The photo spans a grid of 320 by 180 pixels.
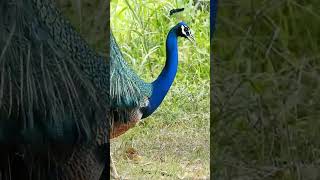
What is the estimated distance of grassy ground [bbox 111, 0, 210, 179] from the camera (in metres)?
2.89

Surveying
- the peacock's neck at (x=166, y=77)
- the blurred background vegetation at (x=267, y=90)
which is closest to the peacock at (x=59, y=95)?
the peacock's neck at (x=166, y=77)

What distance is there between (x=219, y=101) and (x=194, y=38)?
0.28 meters

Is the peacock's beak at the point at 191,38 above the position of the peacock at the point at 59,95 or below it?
above

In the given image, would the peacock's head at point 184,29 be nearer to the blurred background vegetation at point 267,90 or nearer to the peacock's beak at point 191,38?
the peacock's beak at point 191,38

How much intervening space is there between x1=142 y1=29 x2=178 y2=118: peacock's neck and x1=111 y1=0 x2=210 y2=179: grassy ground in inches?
0.8

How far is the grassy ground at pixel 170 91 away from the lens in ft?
9.50

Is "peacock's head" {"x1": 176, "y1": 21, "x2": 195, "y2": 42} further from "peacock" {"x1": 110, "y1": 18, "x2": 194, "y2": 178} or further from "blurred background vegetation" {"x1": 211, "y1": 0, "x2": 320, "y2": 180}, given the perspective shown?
"blurred background vegetation" {"x1": 211, "y1": 0, "x2": 320, "y2": 180}

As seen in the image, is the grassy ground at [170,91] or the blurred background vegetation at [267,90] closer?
the blurred background vegetation at [267,90]

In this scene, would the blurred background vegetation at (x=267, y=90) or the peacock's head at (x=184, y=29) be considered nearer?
the blurred background vegetation at (x=267, y=90)

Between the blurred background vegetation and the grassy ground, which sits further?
the grassy ground

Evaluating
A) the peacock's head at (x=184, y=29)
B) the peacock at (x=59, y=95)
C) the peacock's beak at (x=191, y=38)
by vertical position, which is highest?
the peacock's head at (x=184, y=29)

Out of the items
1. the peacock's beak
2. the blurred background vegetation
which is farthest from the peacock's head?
the blurred background vegetation

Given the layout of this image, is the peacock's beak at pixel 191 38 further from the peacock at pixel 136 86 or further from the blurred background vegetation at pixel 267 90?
the blurred background vegetation at pixel 267 90

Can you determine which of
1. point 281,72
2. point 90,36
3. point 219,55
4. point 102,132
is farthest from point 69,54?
point 281,72
